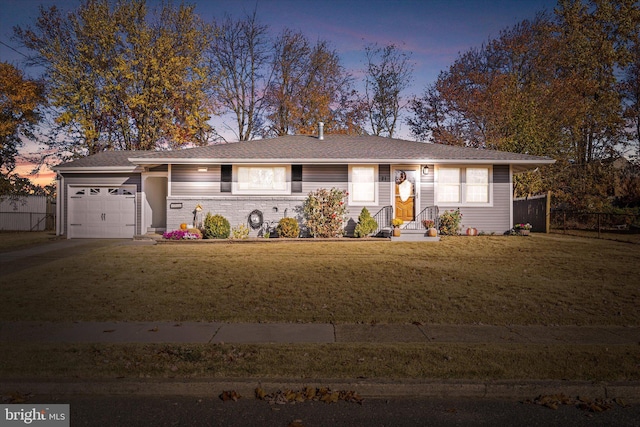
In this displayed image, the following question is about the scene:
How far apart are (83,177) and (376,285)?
16.8 m

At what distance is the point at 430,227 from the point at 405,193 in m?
2.21

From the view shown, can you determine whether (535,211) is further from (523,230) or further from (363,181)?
(363,181)

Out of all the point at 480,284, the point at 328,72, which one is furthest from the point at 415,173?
the point at 328,72

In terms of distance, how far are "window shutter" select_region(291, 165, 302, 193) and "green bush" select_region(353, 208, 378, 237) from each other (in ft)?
9.35

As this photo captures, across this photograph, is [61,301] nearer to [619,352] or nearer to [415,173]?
[619,352]

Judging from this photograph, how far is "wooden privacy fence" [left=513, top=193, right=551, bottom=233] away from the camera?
73.9ft

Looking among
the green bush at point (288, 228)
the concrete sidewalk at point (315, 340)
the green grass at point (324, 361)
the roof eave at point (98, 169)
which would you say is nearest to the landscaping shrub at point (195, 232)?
the green bush at point (288, 228)

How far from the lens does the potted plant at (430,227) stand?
18078 mm

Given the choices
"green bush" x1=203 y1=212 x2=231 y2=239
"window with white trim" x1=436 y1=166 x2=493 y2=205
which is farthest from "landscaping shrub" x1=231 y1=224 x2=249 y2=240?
"window with white trim" x1=436 y1=166 x2=493 y2=205

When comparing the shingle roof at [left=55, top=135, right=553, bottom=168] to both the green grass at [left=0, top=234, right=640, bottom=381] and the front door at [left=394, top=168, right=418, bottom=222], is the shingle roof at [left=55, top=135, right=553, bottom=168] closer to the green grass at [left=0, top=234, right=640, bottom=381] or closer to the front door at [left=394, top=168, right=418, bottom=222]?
the front door at [left=394, top=168, right=418, bottom=222]

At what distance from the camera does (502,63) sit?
39.0 m

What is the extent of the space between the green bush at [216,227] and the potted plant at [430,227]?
302 inches

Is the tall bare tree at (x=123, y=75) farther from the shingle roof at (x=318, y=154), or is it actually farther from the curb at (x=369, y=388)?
the curb at (x=369, y=388)

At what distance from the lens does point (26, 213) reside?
100 feet
